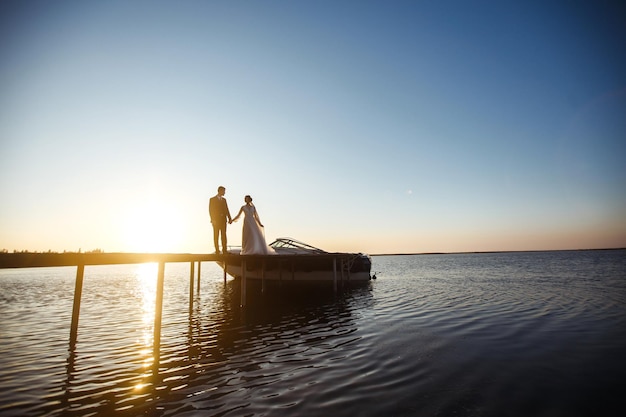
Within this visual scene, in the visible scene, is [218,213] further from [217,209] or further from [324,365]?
[324,365]

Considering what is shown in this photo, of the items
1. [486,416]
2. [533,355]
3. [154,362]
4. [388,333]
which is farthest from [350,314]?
[486,416]

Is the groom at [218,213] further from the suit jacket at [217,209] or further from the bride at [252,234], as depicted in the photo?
the bride at [252,234]

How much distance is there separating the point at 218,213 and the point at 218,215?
0.29 ft

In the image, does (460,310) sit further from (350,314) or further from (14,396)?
(14,396)

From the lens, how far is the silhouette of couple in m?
12.8

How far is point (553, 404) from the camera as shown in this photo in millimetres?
4824

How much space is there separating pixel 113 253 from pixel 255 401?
570cm

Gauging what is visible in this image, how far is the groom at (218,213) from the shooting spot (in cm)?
1270

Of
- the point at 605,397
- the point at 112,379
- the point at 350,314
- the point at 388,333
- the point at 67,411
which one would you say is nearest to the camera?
the point at 67,411

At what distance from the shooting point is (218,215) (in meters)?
12.9

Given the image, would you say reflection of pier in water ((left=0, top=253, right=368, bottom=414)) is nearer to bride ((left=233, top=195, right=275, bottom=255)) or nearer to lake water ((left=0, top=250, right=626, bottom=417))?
lake water ((left=0, top=250, right=626, bottom=417))

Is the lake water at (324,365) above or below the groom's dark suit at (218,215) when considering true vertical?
below

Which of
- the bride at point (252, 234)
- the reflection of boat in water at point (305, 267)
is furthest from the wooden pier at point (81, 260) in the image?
the reflection of boat in water at point (305, 267)

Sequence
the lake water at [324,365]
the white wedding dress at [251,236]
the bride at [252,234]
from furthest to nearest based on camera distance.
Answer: the white wedding dress at [251,236] < the bride at [252,234] < the lake water at [324,365]
